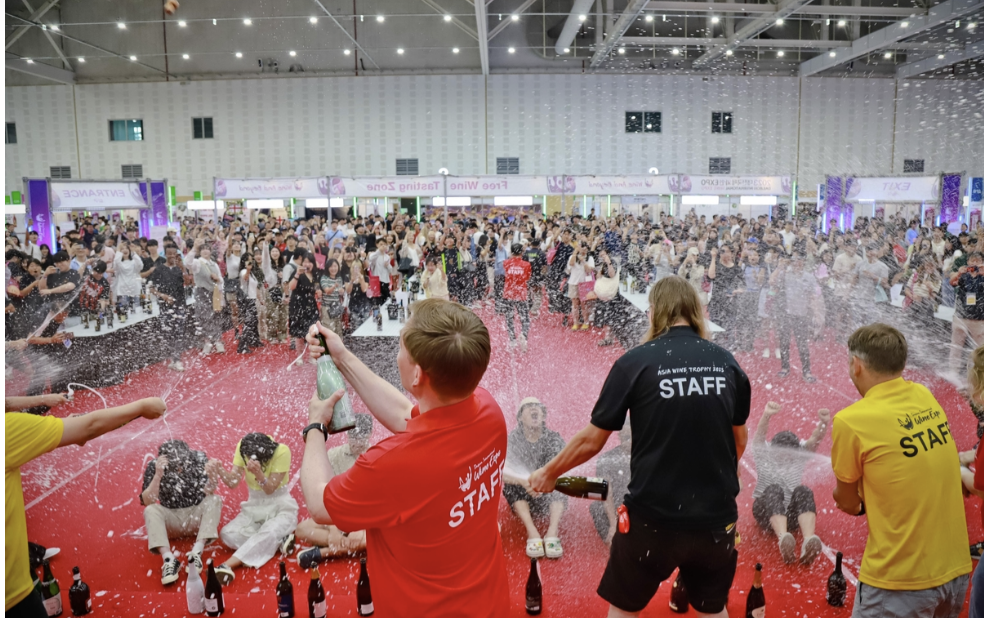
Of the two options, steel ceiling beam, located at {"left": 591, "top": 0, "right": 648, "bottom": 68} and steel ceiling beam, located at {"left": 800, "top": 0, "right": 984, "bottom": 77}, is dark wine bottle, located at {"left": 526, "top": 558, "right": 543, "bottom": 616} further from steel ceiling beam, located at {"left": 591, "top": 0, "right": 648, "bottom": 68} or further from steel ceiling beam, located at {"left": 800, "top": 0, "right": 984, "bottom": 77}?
steel ceiling beam, located at {"left": 800, "top": 0, "right": 984, "bottom": 77}

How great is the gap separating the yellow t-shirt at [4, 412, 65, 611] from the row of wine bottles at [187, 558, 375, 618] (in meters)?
1.21

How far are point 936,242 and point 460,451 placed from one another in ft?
36.4

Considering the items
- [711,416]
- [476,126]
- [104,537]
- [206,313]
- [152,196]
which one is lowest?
[104,537]

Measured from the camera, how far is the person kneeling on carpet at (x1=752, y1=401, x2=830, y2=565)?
346 centimetres

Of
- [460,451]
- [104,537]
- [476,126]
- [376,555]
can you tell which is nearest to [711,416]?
[460,451]

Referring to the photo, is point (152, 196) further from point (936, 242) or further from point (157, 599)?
point (936, 242)

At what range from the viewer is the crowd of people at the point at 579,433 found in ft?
4.63

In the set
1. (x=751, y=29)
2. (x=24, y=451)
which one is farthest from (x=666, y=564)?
(x=751, y=29)

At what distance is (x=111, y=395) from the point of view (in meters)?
6.81

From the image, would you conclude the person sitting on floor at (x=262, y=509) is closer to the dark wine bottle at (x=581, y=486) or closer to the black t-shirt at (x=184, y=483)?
the black t-shirt at (x=184, y=483)

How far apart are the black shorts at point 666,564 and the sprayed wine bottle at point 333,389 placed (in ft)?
3.12

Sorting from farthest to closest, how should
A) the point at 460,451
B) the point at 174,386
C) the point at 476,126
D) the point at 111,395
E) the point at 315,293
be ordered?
the point at 476,126 → the point at 315,293 → the point at 174,386 → the point at 111,395 → the point at 460,451

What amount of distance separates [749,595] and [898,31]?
17887 mm

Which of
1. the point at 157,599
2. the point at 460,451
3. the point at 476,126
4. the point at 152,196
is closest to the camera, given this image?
the point at 460,451
